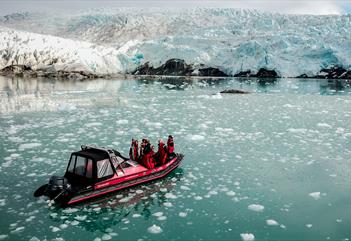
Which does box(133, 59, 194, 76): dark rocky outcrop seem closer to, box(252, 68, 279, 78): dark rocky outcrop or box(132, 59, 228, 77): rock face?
box(132, 59, 228, 77): rock face

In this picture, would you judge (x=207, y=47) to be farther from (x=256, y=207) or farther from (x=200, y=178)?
(x=256, y=207)

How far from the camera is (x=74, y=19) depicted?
9250cm

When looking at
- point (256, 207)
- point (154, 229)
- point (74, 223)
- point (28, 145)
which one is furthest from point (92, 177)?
point (28, 145)

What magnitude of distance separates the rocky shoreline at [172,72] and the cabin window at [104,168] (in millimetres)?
49249

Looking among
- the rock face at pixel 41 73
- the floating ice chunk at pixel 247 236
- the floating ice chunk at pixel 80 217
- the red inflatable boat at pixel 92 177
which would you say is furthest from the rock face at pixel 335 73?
the floating ice chunk at pixel 80 217

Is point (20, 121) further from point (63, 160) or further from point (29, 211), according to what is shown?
point (29, 211)

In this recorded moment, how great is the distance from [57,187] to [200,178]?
165 inches

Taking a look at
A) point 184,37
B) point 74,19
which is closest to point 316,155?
point 184,37

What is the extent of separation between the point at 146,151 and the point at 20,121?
1138 cm

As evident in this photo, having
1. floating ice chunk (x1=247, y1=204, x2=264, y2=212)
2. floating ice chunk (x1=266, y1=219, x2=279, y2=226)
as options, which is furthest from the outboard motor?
floating ice chunk (x1=266, y1=219, x2=279, y2=226)

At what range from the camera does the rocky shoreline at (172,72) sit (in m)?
58.4

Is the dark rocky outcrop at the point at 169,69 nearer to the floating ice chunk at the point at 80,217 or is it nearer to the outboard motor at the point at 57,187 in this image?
the outboard motor at the point at 57,187

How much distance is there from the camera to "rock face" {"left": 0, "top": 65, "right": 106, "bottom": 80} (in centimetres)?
5800

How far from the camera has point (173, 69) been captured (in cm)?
6600
